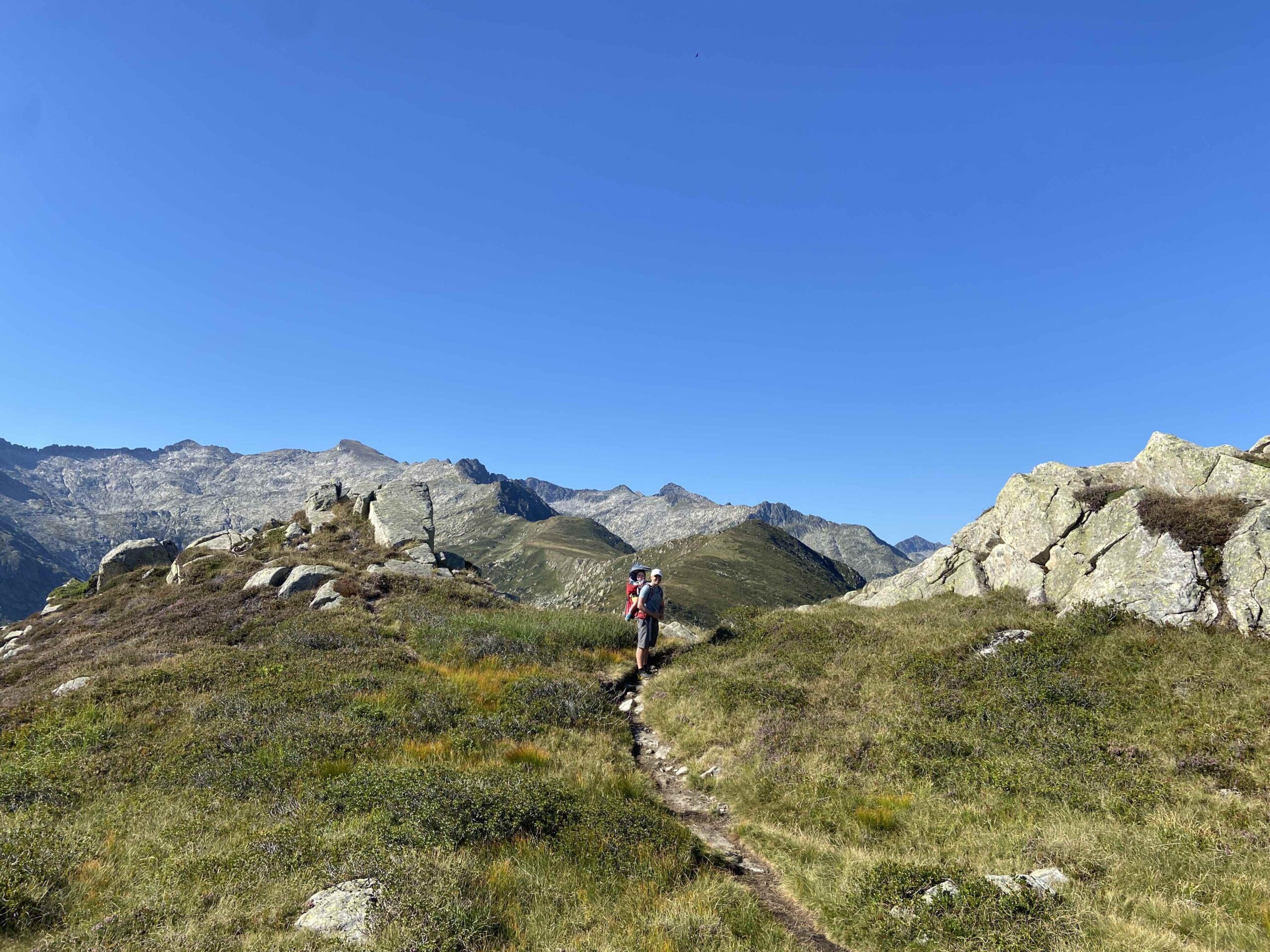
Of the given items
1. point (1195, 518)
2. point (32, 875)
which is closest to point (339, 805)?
point (32, 875)

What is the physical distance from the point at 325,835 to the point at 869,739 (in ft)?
35.1

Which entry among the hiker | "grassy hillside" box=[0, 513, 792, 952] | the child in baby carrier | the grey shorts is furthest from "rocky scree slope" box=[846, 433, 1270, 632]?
"grassy hillside" box=[0, 513, 792, 952]

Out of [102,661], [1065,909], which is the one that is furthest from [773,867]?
[102,661]

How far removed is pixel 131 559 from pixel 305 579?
24.7 meters

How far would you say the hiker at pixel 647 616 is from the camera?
2183 centimetres

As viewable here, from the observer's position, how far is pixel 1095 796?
10141 mm

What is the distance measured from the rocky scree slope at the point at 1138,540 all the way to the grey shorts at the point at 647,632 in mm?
10712

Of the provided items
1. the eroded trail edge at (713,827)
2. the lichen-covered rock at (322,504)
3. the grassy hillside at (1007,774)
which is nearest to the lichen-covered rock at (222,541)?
the lichen-covered rock at (322,504)

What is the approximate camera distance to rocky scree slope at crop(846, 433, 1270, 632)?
16.0 m

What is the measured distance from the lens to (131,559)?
43.4 metres

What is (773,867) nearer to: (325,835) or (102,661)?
(325,835)

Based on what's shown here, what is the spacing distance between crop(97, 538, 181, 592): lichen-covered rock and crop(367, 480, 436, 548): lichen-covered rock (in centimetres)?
1400

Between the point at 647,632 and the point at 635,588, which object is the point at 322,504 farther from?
the point at 647,632

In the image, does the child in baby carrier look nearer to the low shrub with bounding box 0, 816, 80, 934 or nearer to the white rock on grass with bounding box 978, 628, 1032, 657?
the white rock on grass with bounding box 978, 628, 1032, 657
